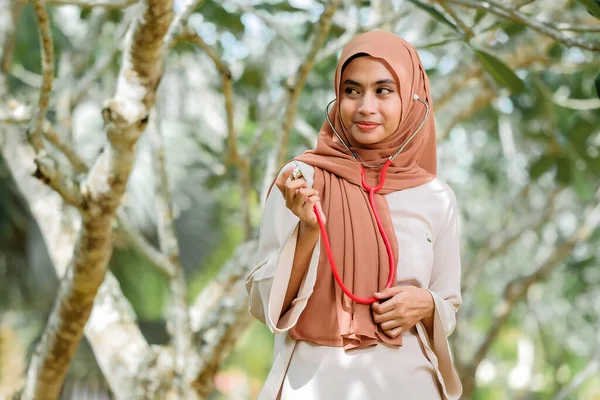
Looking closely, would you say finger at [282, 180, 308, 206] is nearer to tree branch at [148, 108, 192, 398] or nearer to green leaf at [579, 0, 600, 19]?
green leaf at [579, 0, 600, 19]

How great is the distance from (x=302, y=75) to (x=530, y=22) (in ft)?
3.44

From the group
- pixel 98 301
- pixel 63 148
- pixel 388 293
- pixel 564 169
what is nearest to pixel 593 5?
pixel 388 293

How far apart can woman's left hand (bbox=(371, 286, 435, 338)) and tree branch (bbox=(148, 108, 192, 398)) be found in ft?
6.00

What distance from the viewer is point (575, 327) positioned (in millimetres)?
8758

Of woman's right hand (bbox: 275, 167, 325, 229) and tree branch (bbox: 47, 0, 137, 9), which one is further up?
woman's right hand (bbox: 275, 167, 325, 229)

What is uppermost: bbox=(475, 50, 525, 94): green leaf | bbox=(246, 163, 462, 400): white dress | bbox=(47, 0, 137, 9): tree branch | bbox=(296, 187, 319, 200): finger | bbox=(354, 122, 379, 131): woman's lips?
bbox=(475, 50, 525, 94): green leaf

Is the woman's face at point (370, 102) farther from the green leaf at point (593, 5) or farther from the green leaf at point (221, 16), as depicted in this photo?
the green leaf at point (221, 16)

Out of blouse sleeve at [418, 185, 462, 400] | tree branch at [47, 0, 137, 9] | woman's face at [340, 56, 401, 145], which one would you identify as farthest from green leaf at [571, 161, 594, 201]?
woman's face at [340, 56, 401, 145]

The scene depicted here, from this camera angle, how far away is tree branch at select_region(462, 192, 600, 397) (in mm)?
4773

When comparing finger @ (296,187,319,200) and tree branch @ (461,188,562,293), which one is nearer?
finger @ (296,187,319,200)

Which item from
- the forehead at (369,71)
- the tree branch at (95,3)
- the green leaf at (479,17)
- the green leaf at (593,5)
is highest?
the green leaf at (593,5)

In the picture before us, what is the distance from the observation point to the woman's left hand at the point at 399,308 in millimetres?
1632

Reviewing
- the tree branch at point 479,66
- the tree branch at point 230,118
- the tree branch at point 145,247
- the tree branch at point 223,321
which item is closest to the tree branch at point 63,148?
the tree branch at point 145,247

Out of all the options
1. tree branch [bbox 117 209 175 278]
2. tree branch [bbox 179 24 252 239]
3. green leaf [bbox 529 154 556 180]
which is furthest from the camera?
green leaf [bbox 529 154 556 180]
